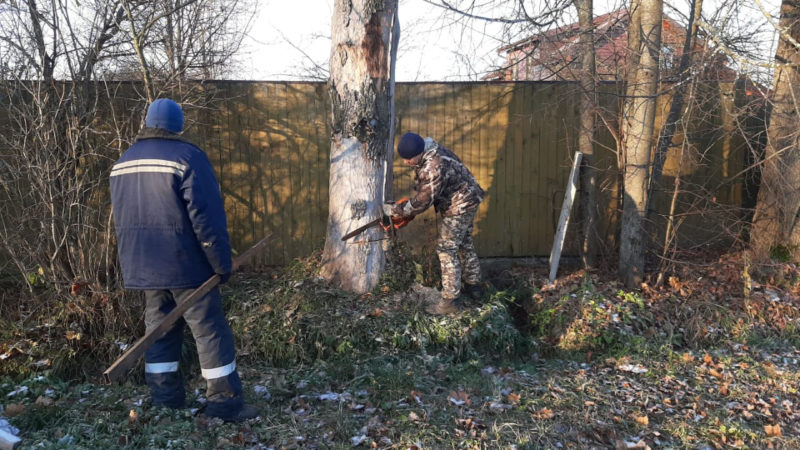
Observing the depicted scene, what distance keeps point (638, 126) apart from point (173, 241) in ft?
14.9

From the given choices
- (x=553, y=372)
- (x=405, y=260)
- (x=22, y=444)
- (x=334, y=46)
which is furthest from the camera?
(x=405, y=260)

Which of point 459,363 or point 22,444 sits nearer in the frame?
point 22,444

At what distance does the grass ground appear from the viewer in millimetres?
3307

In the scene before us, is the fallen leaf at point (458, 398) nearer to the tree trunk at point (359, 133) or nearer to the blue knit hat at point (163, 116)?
the tree trunk at point (359, 133)

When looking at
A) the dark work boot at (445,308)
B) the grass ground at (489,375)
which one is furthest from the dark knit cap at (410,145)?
the dark work boot at (445,308)

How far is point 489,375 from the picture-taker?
430 centimetres

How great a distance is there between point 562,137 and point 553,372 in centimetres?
336

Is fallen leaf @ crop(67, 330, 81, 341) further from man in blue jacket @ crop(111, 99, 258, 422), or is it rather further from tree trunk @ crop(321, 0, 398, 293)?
tree trunk @ crop(321, 0, 398, 293)

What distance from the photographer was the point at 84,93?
4.50m

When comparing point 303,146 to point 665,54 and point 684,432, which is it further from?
point 684,432

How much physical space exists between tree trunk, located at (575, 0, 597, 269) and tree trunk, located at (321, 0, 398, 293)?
2.22 metres

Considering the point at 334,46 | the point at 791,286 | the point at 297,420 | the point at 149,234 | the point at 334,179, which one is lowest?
the point at 297,420

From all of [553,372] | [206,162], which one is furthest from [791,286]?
[206,162]

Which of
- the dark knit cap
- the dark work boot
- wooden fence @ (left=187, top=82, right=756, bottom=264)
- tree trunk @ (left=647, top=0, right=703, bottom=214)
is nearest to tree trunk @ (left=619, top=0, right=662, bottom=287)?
tree trunk @ (left=647, top=0, right=703, bottom=214)
